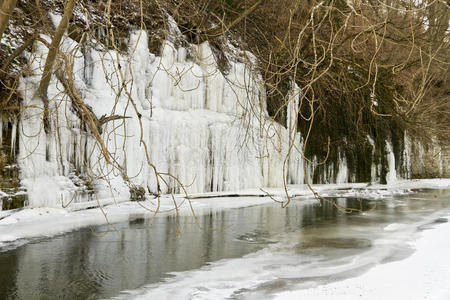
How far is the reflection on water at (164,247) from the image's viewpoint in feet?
12.6

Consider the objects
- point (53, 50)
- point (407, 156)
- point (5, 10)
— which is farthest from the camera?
point (407, 156)

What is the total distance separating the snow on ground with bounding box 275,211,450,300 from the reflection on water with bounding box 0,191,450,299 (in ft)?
1.07

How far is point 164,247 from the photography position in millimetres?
5129

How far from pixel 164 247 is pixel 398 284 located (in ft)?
8.40

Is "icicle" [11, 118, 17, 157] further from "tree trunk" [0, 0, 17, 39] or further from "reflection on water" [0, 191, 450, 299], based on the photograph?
"tree trunk" [0, 0, 17, 39]

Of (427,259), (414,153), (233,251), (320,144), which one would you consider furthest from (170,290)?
(414,153)

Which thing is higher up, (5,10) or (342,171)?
(5,10)

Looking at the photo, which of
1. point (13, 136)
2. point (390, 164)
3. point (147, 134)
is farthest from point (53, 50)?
point (390, 164)

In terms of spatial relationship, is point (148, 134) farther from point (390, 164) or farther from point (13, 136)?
point (390, 164)

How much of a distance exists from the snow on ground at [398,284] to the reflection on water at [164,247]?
0.32 meters

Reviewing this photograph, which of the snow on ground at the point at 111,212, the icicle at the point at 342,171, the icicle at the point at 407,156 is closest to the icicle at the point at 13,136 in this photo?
the snow on ground at the point at 111,212

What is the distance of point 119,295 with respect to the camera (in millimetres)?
3531

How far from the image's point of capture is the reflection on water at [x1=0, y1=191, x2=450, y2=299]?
383cm

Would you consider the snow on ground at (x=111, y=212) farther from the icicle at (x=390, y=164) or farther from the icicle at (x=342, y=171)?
the icicle at (x=390, y=164)
